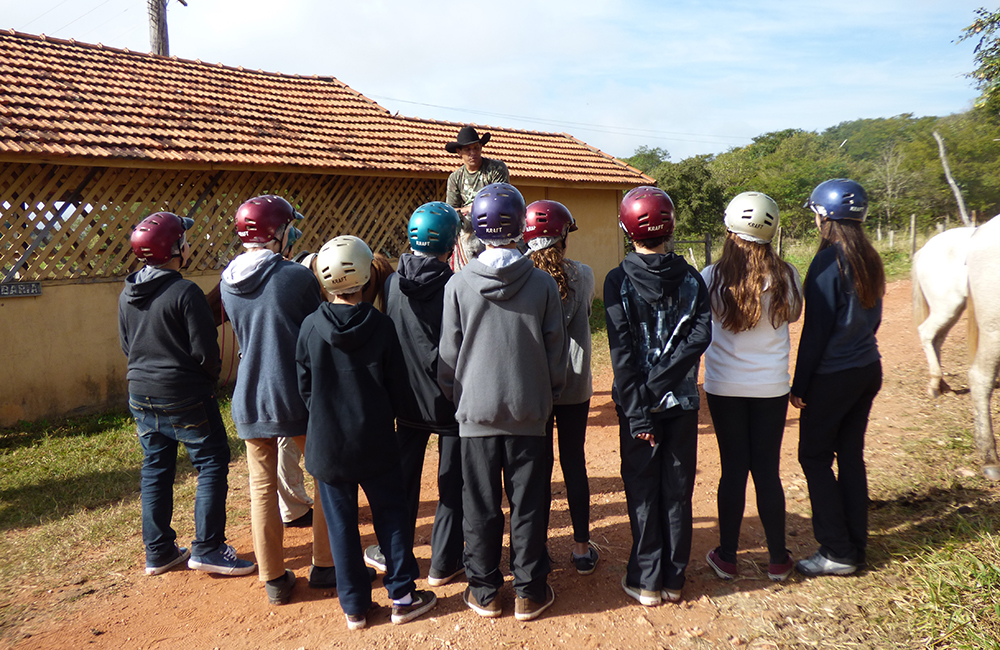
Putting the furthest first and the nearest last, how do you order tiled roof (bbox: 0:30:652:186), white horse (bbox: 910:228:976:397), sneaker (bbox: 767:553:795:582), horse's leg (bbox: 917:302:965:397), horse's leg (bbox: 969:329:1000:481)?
tiled roof (bbox: 0:30:652:186) → horse's leg (bbox: 917:302:965:397) → white horse (bbox: 910:228:976:397) → horse's leg (bbox: 969:329:1000:481) → sneaker (bbox: 767:553:795:582)

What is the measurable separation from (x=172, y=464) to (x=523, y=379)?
222cm

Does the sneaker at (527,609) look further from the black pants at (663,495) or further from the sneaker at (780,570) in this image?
the sneaker at (780,570)

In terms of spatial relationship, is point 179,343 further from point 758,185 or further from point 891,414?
point 758,185

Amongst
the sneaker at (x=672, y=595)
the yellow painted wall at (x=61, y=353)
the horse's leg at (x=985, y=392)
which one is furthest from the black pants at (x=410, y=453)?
the yellow painted wall at (x=61, y=353)

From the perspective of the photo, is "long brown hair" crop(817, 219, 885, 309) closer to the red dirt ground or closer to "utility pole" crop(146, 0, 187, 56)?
the red dirt ground

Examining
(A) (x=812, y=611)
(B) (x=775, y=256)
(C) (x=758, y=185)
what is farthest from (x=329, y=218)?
(C) (x=758, y=185)

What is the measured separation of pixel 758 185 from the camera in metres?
33.4

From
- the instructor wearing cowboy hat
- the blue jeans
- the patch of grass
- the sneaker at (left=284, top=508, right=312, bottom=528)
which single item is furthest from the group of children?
the instructor wearing cowboy hat

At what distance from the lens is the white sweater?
10.4 ft

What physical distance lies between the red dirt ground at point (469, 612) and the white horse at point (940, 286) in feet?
10.1

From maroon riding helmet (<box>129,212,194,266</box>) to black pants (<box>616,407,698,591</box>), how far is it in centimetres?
260

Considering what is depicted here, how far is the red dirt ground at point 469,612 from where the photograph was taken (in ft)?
9.76

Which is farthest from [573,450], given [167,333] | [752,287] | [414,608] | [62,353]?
[62,353]

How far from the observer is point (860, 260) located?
125 inches
